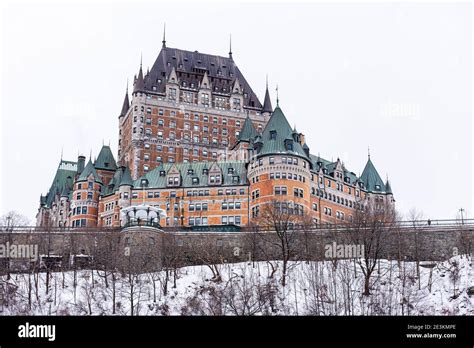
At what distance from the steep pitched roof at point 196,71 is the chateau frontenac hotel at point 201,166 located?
0.73ft

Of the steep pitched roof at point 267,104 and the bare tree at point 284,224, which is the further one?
the steep pitched roof at point 267,104

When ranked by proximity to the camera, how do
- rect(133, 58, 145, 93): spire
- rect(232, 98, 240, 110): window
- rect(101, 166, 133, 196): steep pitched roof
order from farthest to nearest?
1. rect(232, 98, 240, 110): window
2. rect(133, 58, 145, 93): spire
3. rect(101, 166, 133, 196): steep pitched roof

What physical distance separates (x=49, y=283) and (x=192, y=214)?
34599 mm

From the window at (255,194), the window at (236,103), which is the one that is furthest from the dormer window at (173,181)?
the window at (236,103)

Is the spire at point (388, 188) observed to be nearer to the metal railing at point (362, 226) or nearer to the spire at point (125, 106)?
the metal railing at point (362, 226)

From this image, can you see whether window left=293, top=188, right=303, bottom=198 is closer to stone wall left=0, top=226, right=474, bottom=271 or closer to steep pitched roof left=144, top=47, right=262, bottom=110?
stone wall left=0, top=226, right=474, bottom=271

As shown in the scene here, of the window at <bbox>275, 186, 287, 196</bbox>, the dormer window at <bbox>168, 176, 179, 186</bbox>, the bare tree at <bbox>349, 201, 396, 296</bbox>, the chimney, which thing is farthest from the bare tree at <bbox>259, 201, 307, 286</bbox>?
the chimney

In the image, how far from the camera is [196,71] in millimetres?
156000

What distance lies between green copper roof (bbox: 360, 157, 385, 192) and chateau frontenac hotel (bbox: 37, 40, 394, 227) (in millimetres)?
208

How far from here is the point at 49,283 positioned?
3388 inches

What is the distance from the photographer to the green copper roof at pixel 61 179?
14298cm

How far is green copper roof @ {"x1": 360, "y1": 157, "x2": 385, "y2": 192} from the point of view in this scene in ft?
438
